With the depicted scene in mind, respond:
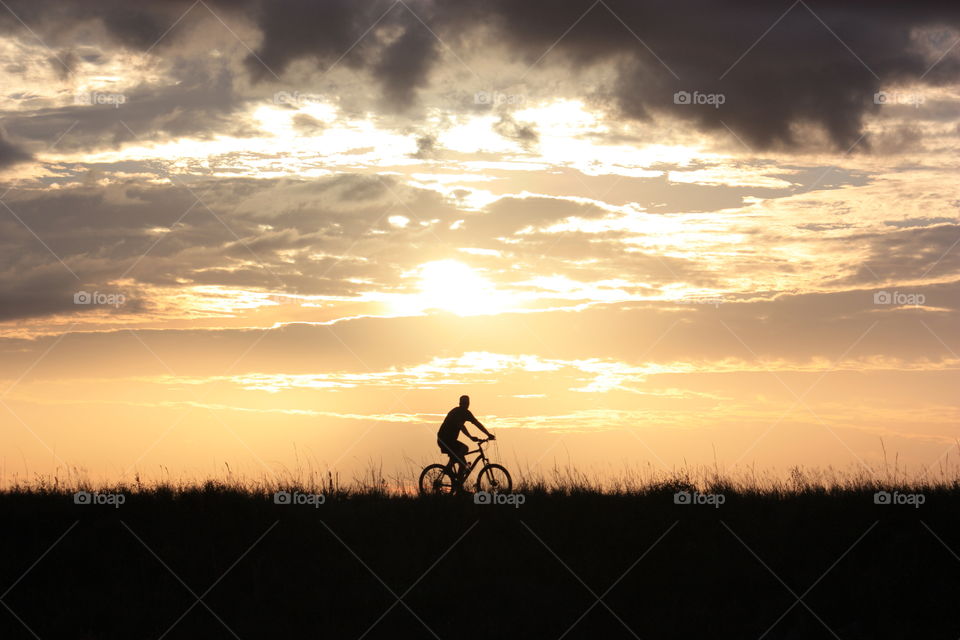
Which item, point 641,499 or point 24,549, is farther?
point 641,499

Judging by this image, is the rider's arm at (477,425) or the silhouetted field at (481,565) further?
the rider's arm at (477,425)

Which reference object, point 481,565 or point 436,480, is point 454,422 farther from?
point 481,565

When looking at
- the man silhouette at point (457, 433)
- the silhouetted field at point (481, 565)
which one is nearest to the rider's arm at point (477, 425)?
the man silhouette at point (457, 433)

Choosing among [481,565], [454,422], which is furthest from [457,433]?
[481,565]

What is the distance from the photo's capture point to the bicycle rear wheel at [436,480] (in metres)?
23.7

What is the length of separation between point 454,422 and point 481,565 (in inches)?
197

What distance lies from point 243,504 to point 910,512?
13900 millimetres

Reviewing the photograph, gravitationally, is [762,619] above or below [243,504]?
below

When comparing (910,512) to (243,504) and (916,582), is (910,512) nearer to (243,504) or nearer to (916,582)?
(916,582)

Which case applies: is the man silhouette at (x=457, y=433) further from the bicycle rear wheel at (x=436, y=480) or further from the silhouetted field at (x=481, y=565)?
the silhouetted field at (x=481, y=565)

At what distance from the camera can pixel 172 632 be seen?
1798 centimetres

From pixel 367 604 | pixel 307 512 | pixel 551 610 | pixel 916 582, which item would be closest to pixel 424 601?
pixel 367 604

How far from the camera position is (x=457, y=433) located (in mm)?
24000

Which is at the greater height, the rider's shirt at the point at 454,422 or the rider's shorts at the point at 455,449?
the rider's shirt at the point at 454,422
